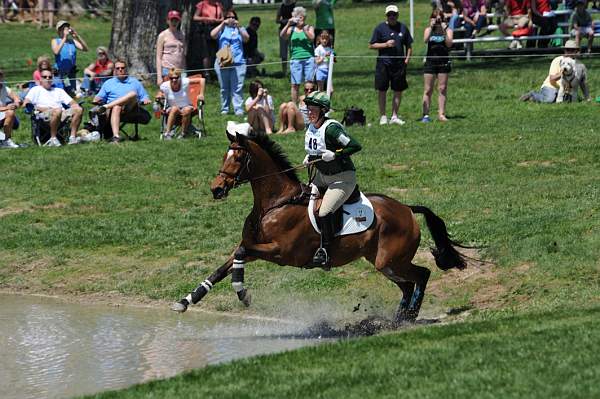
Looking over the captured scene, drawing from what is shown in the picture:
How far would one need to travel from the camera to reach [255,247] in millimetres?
12469

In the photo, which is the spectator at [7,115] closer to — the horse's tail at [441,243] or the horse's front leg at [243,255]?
the horse's front leg at [243,255]

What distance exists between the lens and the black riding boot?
41.4 feet

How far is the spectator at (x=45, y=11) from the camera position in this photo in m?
44.7

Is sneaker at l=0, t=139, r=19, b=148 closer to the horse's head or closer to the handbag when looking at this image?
the handbag

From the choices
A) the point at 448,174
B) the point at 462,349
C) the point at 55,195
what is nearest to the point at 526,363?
the point at 462,349

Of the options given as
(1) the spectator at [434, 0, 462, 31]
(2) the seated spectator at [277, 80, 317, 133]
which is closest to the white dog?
(2) the seated spectator at [277, 80, 317, 133]

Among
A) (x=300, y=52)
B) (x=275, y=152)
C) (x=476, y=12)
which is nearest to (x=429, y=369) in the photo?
(x=275, y=152)

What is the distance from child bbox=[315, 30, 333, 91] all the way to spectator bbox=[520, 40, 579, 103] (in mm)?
4300

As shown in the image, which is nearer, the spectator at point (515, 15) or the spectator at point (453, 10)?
the spectator at point (515, 15)

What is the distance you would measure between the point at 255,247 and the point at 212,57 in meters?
18.0

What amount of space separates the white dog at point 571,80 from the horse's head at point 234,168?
12.7 metres

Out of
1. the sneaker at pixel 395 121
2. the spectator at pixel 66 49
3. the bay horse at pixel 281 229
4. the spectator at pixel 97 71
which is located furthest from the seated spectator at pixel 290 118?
the bay horse at pixel 281 229

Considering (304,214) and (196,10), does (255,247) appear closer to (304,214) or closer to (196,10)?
(304,214)

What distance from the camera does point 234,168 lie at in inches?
490
